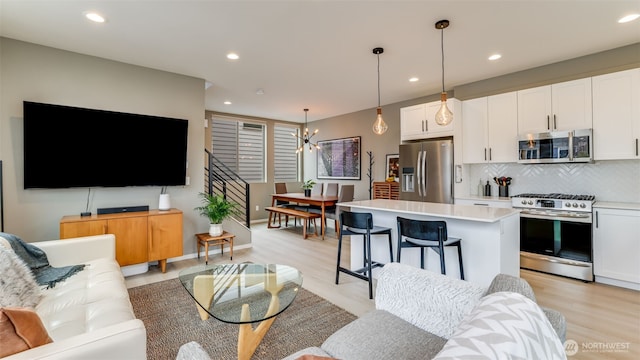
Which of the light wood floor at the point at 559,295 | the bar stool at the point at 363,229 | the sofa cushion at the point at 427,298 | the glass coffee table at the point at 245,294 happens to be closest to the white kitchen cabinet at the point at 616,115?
the light wood floor at the point at 559,295

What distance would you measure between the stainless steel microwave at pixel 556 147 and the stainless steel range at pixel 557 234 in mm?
489

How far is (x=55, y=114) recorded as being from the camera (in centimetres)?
320

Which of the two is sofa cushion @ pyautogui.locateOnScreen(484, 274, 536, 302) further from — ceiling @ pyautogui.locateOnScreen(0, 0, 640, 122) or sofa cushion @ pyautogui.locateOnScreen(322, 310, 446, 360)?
ceiling @ pyautogui.locateOnScreen(0, 0, 640, 122)

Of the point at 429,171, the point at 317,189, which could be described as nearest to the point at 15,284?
the point at 429,171

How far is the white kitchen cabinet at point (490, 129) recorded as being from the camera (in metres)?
4.04

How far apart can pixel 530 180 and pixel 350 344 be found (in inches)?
161

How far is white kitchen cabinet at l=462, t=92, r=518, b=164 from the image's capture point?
4.04 metres

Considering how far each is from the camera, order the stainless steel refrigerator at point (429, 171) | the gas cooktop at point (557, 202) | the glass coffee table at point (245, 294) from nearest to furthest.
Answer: the glass coffee table at point (245, 294), the gas cooktop at point (557, 202), the stainless steel refrigerator at point (429, 171)

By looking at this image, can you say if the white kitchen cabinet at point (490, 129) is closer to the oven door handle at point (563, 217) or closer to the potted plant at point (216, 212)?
the oven door handle at point (563, 217)

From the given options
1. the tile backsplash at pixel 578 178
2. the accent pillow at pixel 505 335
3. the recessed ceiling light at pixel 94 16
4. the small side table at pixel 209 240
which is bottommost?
the small side table at pixel 209 240

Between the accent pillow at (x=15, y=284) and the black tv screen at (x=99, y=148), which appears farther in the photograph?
the black tv screen at (x=99, y=148)

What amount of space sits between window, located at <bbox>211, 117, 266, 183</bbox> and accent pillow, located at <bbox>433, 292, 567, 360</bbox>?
22.0 ft

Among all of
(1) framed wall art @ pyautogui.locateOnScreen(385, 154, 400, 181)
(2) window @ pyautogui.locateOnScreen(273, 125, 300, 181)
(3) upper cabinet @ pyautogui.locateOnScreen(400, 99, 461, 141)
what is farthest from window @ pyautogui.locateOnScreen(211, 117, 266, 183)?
(3) upper cabinet @ pyautogui.locateOnScreen(400, 99, 461, 141)

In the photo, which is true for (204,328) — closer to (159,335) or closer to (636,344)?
(159,335)
